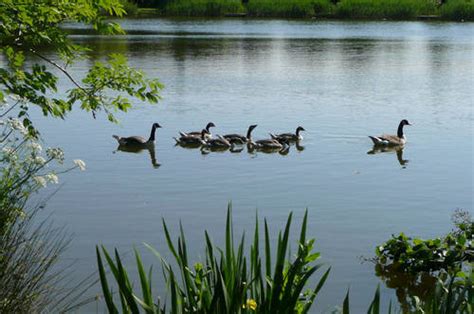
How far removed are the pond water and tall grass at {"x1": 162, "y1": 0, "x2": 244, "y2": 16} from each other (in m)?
33.6

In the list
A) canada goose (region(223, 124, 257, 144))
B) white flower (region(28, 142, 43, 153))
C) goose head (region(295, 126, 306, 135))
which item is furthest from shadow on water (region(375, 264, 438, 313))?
goose head (region(295, 126, 306, 135))

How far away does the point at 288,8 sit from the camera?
224 feet

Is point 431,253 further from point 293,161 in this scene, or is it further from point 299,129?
point 299,129

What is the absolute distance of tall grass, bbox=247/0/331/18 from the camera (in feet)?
224

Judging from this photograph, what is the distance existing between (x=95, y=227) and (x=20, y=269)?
18.3ft

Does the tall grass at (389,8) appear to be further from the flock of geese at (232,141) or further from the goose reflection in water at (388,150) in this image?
the goose reflection in water at (388,150)

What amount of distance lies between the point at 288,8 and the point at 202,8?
657 cm

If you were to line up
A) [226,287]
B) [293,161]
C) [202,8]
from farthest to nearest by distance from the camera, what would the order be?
1. [202,8]
2. [293,161]
3. [226,287]

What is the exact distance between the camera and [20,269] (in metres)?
6.66

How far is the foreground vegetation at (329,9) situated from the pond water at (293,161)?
29.5 m

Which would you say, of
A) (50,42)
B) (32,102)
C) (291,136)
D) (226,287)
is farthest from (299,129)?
(226,287)

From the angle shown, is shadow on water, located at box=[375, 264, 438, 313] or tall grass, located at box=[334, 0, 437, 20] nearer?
shadow on water, located at box=[375, 264, 438, 313]

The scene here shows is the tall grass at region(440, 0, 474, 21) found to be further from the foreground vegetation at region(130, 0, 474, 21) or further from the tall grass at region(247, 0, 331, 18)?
the tall grass at region(247, 0, 331, 18)

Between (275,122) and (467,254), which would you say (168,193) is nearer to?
(467,254)
